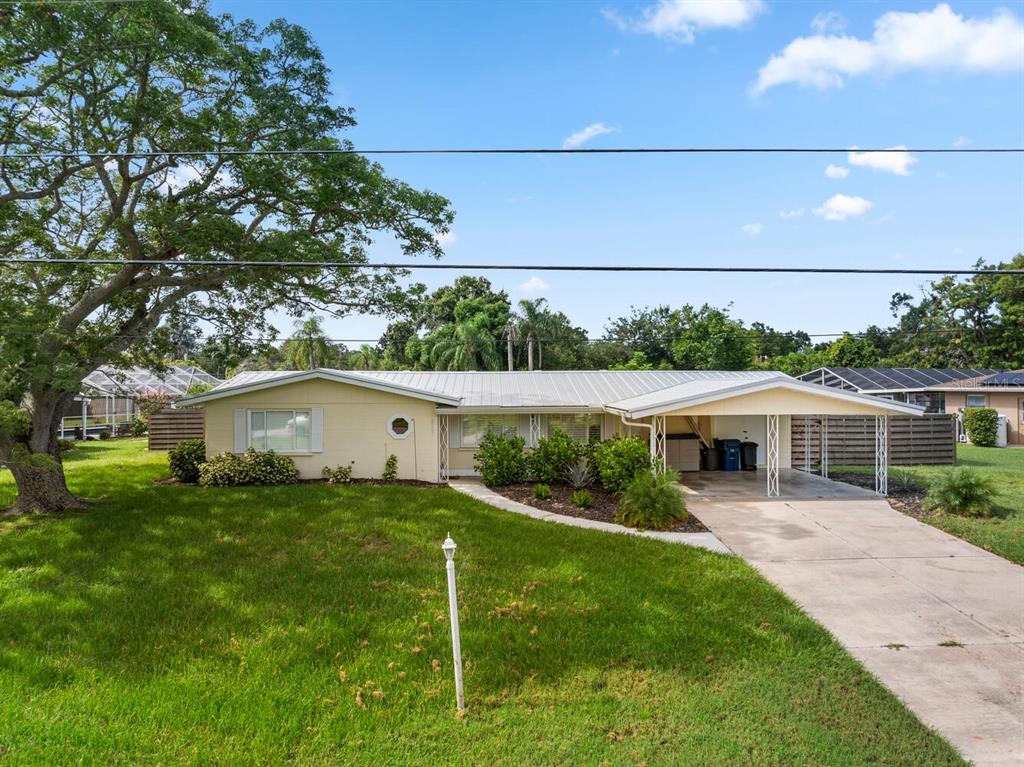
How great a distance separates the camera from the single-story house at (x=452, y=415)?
12586 millimetres

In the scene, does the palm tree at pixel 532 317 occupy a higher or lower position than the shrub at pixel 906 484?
higher

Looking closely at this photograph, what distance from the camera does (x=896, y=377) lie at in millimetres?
29609

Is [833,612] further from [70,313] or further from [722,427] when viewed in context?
[70,313]

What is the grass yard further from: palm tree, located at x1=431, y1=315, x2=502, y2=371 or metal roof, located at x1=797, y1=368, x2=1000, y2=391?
palm tree, located at x1=431, y1=315, x2=502, y2=371

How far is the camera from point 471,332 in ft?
114

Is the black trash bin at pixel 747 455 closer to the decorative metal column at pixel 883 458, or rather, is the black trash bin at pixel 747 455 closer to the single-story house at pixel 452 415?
the single-story house at pixel 452 415

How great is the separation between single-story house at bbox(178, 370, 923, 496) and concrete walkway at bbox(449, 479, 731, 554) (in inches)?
88.5

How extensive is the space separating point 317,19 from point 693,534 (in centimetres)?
1039

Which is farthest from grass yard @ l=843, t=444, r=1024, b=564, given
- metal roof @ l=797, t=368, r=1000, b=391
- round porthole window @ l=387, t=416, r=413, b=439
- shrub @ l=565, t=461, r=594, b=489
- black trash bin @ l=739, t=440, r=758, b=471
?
round porthole window @ l=387, t=416, r=413, b=439

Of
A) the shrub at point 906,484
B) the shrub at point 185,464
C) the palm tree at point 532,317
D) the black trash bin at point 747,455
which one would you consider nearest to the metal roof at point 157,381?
the shrub at point 185,464

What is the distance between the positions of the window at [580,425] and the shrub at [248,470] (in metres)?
7.33

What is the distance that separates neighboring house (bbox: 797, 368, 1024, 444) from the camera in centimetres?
2584

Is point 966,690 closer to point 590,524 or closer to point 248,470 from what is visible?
point 590,524

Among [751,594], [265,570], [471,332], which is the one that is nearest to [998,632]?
[751,594]
